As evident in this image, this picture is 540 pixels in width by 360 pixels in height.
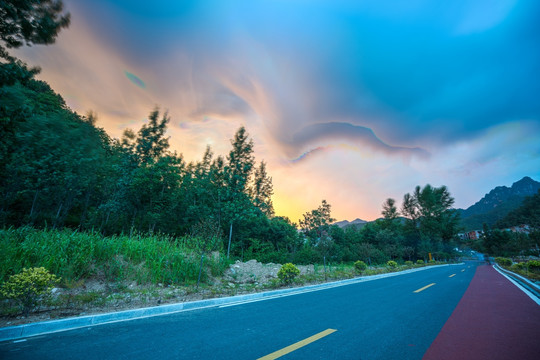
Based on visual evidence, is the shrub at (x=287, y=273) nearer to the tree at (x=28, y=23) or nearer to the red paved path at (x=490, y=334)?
the red paved path at (x=490, y=334)

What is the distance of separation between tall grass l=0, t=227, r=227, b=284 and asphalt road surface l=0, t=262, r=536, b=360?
377 centimetres

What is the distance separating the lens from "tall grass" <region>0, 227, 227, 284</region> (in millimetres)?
6527

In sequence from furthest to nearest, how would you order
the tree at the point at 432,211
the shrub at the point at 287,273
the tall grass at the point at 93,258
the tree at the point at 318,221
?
the tree at the point at 432,211 < the tree at the point at 318,221 < the shrub at the point at 287,273 < the tall grass at the point at 93,258

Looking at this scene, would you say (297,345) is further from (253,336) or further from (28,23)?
(28,23)

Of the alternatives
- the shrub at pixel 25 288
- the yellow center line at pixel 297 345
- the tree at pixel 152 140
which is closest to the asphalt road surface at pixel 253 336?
the yellow center line at pixel 297 345

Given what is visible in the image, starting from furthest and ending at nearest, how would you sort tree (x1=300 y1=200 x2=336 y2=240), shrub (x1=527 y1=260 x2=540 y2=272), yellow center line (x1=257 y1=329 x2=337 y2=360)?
tree (x1=300 y1=200 x2=336 y2=240) → shrub (x1=527 y1=260 x2=540 y2=272) → yellow center line (x1=257 y1=329 x2=337 y2=360)

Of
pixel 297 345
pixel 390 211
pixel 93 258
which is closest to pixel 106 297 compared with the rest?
pixel 93 258

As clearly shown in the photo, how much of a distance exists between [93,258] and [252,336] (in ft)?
23.7

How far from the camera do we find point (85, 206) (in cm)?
2166

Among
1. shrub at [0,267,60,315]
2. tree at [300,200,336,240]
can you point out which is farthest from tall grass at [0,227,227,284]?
tree at [300,200,336,240]

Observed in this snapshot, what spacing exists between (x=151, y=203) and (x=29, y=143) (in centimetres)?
974

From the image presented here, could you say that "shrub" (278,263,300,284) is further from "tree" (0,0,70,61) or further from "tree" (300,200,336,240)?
"tree" (300,200,336,240)

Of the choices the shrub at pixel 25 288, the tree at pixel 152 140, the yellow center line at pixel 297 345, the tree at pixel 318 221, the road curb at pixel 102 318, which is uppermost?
the tree at pixel 152 140

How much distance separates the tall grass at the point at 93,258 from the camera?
257 inches
